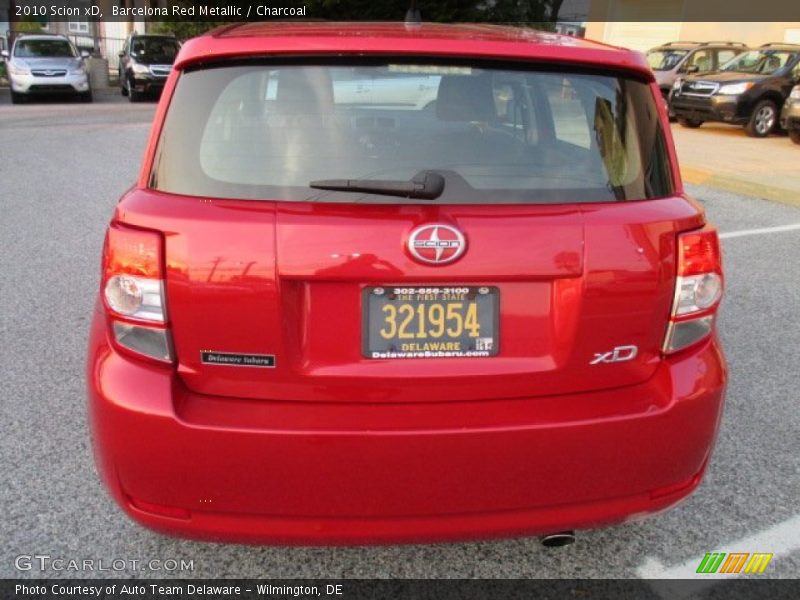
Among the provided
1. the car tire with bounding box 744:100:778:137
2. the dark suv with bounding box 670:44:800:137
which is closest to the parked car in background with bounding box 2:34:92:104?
the dark suv with bounding box 670:44:800:137

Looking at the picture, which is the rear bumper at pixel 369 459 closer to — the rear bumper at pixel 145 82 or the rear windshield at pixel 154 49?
the rear bumper at pixel 145 82

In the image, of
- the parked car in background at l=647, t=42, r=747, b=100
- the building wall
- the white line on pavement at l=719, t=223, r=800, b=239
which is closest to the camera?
the white line on pavement at l=719, t=223, r=800, b=239

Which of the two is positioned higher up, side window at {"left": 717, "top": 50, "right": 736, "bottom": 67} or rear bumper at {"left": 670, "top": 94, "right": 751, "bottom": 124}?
side window at {"left": 717, "top": 50, "right": 736, "bottom": 67}

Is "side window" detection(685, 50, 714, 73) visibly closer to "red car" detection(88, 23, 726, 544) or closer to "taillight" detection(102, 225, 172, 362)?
"red car" detection(88, 23, 726, 544)

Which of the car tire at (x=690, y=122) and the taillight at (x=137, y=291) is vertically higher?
the taillight at (x=137, y=291)

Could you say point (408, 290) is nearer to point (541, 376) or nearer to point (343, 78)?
point (541, 376)

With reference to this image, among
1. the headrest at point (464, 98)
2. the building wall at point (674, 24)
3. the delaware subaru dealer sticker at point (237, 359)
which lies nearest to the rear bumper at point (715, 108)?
the building wall at point (674, 24)

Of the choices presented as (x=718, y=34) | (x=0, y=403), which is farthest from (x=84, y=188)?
(x=718, y=34)

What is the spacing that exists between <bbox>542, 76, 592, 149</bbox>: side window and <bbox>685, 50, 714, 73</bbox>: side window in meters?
19.3

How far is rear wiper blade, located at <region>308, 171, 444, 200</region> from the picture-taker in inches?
79.9

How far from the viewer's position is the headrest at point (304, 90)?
2.18 metres

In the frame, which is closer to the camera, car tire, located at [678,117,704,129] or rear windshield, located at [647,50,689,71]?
car tire, located at [678,117,704,129]

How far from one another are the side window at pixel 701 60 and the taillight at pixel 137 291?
20.3 m

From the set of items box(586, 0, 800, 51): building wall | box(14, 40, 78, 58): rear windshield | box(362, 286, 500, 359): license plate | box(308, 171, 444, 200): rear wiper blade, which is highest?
box(586, 0, 800, 51): building wall
